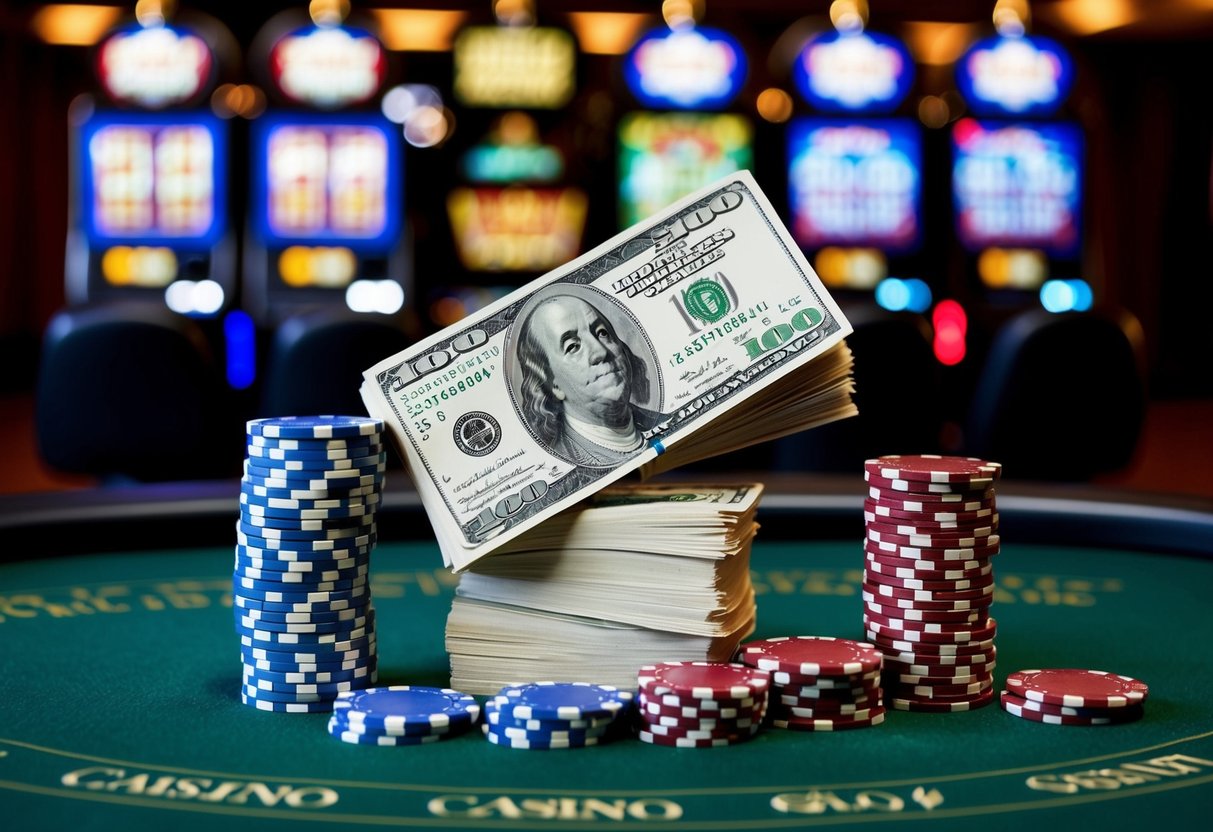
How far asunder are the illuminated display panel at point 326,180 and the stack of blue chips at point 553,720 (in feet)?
20.3

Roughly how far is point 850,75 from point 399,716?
22.0 ft

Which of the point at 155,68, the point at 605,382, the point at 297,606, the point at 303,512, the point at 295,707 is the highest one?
the point at 155,68

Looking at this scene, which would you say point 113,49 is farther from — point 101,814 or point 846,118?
point 101,814

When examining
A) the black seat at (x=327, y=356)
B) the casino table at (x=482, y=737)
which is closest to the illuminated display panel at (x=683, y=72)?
the black seat at (x=327, y=356)

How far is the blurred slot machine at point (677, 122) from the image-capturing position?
7758 millimetres

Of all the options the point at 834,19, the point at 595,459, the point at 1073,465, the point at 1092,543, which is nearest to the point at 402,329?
the point at 1073,465

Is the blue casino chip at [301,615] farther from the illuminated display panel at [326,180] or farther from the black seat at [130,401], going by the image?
the illuminated display panel at [326,180]

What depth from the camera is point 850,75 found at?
25.5ft

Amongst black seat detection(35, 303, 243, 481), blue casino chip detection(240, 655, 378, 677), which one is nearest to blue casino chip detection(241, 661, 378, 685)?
blue casino chip detection(240, 655, 378, 677)

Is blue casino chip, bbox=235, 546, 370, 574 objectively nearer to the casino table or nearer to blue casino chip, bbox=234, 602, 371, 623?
blue casino chip, bbox=234, 602, 371, 623

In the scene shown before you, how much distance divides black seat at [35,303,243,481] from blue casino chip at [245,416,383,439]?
2.52m

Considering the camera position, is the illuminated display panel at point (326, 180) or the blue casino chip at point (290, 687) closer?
the blue casino chip at point (290, 687)

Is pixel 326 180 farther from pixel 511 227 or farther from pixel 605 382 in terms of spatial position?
pixel 605 382

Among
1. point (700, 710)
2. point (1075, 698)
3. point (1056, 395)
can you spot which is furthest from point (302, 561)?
point (1056, 395)
